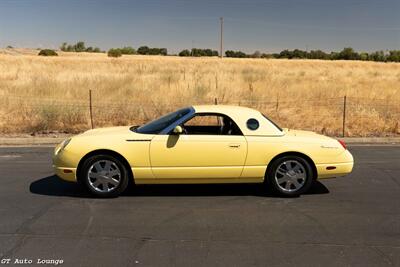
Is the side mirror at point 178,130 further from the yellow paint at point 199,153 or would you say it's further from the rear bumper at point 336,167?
the rear bumper at point 336,167

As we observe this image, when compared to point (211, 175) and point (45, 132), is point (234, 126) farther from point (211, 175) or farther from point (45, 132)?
point (45, 132)

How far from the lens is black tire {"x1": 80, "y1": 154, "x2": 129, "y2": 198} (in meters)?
6.00

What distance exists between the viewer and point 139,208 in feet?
18.4

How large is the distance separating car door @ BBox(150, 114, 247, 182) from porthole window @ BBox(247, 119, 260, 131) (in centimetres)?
21

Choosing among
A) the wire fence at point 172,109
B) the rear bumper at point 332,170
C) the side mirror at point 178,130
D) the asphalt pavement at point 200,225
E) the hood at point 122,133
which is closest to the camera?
the asphalt pavement at point 200,225

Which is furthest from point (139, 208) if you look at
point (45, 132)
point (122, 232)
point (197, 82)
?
point (197, 82)

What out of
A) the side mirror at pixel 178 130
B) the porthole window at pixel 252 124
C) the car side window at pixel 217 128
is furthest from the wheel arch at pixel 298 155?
the side mirror at pixel 178 130

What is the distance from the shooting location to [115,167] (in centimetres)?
603

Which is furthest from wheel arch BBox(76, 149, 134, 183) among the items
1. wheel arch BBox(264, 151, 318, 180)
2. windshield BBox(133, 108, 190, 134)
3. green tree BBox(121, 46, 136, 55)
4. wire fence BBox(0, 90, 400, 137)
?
green tree BBox(121, 46, 136, 55)

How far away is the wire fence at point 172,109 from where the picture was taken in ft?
43.3

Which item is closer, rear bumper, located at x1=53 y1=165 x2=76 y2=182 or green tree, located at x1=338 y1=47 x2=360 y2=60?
rear bumper, located at x1=53 y1=165 x2=76 y2=182

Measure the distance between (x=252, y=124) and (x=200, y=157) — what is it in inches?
35.0

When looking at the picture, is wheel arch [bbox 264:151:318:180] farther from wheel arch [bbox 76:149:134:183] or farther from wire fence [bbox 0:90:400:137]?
wire fence [bbox 0:90:400:137]

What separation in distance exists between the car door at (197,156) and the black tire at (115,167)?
1.39 feet
